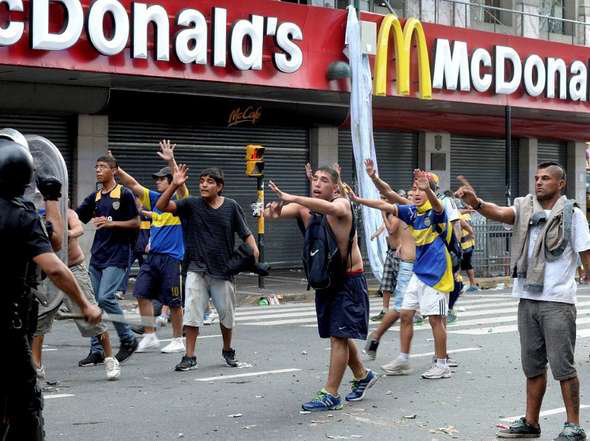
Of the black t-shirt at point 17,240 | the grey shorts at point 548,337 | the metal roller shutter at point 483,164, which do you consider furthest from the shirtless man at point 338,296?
the metal roller shutter at point 483,164

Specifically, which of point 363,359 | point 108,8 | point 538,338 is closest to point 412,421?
point 538,338

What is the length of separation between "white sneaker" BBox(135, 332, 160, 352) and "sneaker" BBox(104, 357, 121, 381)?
1.78m

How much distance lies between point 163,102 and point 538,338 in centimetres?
1543

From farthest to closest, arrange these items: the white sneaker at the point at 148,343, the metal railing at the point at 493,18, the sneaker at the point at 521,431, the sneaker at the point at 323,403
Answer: the metal railing at the point at 493,18 → the white sneaker at the point at 148,343 → the sneaker at the point at 323,403 → the sneaker at the point at 521,431

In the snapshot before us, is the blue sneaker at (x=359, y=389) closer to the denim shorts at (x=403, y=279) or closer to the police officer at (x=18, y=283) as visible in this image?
the denim shorts at (x=403, y=279)

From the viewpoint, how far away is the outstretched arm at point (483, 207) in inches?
283

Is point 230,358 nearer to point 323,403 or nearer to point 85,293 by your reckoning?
point 85,293

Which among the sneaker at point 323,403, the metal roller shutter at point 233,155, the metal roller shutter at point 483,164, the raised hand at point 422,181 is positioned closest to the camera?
the sneaker at point 323,403

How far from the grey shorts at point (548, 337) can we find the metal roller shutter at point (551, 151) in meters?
25.1

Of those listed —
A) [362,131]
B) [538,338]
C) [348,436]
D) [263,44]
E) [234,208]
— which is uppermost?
[263,44]

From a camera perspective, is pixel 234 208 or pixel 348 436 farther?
pixel 234 208

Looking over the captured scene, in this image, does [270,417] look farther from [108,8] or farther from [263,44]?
[263,44]

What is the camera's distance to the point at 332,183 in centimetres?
856

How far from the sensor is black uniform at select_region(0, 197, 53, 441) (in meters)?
5.29
